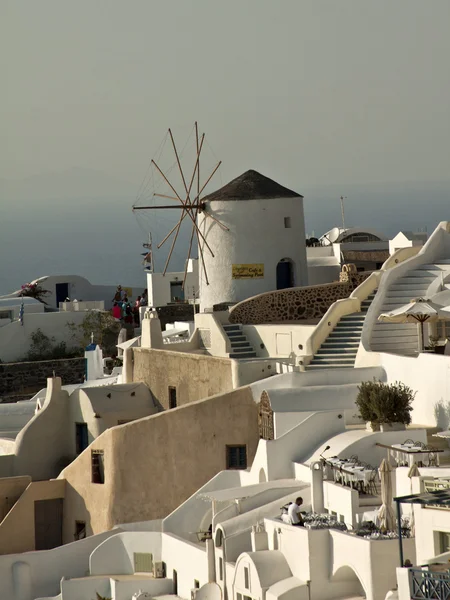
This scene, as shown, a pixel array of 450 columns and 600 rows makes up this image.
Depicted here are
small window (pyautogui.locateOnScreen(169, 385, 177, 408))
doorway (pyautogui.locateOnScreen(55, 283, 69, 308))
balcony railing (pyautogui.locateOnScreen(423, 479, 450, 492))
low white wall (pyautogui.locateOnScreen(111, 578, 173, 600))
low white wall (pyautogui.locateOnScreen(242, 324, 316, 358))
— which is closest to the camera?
balcony railing (pyautogui.locateOnScreen(423, 479, 450, 492))

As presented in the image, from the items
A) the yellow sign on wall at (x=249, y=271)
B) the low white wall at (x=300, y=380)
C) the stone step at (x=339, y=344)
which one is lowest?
the low white wall at (x=300, y=380)

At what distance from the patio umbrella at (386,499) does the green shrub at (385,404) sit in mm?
3455

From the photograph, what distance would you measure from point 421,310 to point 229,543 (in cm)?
648

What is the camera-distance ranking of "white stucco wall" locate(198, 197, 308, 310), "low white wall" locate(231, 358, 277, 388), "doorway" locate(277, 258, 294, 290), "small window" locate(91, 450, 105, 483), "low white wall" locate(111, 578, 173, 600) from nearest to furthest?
1. "low white wall" locate(111, 578, 173, 600)
2. "low white wall" locate(231, 358, 277, 388)
3. "small window" locate(91, 450, 105, 483)
4. "white stucco wall" locate(198, 197, 308, 310)
5. "doorway" locate(277, 258, 294, 290)

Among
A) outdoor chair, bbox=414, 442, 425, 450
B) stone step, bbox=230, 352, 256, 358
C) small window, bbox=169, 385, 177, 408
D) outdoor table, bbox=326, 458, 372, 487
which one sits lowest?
outdoor table, bbox=326, 458, 372, 487

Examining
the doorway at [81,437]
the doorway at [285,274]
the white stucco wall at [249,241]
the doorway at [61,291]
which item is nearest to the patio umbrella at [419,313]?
the doorway at [81,437]

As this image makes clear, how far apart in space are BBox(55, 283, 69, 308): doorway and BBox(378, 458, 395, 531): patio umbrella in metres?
43.7

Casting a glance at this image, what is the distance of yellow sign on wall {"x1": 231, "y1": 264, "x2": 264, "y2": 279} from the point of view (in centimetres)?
4462

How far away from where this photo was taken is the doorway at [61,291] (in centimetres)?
7244

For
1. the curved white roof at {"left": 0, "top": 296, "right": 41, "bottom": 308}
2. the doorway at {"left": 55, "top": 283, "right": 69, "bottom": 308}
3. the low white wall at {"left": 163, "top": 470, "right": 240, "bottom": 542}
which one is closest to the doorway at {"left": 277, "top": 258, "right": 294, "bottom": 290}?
the low white wall at {"left": 163, "top": 470, "right": 240, "bottom": 542}

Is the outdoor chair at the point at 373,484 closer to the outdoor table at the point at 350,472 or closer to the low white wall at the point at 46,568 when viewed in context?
the outdoor table at the point at 350,472

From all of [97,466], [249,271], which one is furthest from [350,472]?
[249,271]

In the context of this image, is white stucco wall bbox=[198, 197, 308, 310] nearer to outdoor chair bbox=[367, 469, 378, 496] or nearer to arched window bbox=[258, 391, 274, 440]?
arched window bbox=[258, 391, 274, 440]

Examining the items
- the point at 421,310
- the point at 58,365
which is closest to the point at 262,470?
the point at 421,310
